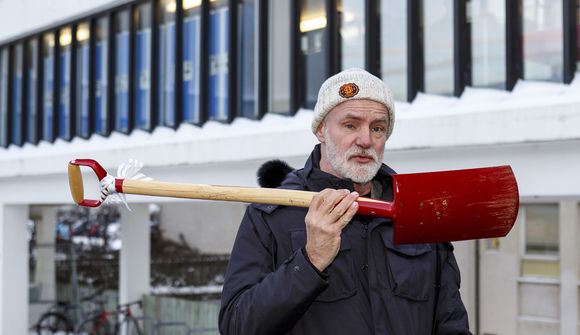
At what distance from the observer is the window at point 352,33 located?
30.6 ft

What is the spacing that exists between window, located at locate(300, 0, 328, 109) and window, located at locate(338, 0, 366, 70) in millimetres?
194

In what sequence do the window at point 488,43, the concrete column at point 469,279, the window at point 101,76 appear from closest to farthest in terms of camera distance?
the window at point 488,43
the window at point 101,76
the concrete column at point 469,279

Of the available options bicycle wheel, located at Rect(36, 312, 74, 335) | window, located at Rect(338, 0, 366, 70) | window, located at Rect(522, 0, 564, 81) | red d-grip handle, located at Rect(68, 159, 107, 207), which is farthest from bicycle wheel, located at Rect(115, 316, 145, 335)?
red d-grip handle, located at Rect(68, 159, 107, 207)

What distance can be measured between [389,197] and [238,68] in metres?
8.37

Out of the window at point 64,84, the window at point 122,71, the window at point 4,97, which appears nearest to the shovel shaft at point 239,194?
the window at point 122,71

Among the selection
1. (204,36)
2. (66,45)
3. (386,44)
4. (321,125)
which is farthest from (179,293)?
(321,125)

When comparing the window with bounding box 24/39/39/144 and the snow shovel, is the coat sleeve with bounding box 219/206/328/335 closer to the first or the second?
the snow shovel

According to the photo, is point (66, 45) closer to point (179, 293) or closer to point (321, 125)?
point (321, 125)

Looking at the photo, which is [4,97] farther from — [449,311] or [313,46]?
[449,311]

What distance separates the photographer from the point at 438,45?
8.52 metres

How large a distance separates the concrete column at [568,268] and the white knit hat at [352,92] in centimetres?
1821

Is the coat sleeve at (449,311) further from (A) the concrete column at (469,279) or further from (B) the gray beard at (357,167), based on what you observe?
(A) the concrete column at (469,279)

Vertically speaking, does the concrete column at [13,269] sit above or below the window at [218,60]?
below

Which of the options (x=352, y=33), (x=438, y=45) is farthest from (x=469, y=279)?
(x=438, y=45)
